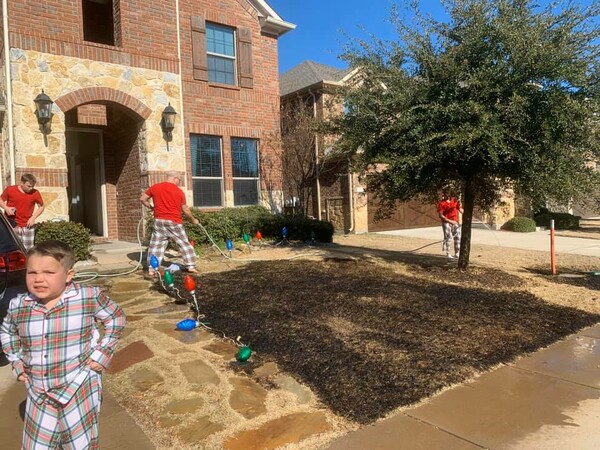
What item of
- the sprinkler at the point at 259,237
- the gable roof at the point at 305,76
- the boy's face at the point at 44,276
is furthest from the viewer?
the gable roof at the point at 305,76

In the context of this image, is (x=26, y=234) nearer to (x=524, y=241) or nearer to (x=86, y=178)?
(x=86, y=178)

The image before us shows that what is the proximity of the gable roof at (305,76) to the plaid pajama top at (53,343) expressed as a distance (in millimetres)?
15973

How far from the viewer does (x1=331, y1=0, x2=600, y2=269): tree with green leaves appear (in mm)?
6676

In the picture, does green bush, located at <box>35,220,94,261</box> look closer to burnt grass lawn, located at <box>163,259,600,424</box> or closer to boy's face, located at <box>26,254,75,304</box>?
burnt grass lawn, located at <box>163,259,600,424</box>

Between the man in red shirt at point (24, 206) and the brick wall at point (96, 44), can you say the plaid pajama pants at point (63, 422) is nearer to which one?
the man in red shirt at point (24, 206)

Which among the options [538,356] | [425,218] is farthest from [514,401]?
[425,218]

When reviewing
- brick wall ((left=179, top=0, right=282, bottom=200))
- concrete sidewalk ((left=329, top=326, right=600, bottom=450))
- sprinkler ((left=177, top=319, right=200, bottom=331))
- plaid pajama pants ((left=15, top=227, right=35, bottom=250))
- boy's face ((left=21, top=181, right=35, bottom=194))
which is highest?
brick wall ((left=179, top=0, right=282, bottom=200))

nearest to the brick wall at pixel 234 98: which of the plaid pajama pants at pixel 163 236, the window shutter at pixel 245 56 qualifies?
the window shutter at pixel 245 56

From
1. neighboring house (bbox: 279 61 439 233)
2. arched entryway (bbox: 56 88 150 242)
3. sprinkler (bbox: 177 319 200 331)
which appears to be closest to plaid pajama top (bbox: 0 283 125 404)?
sprinkler (bbox: 177 319 200 331)

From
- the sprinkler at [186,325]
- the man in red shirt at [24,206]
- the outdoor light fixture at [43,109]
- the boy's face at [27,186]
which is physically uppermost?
the outdoor light fixture at [43,109]

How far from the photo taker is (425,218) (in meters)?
20.0

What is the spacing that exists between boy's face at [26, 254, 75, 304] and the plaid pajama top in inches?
3.2

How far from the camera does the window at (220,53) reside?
12688 mm

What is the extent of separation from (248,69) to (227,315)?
9540 millimetres
